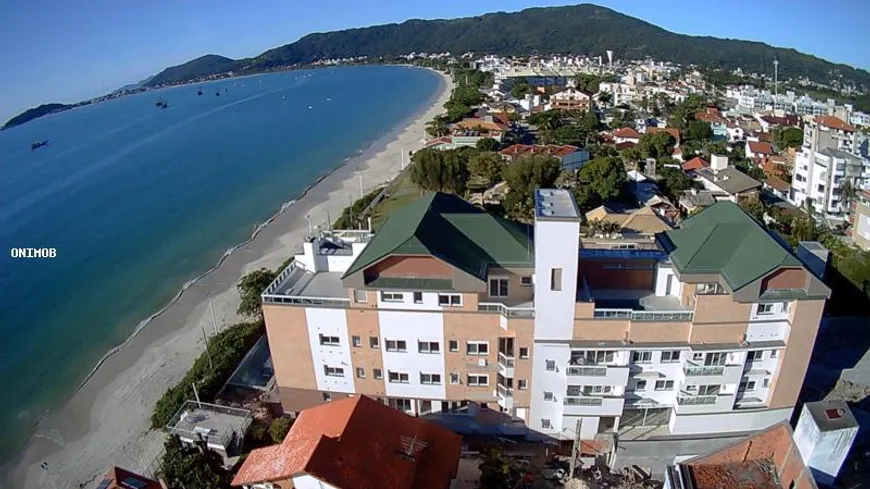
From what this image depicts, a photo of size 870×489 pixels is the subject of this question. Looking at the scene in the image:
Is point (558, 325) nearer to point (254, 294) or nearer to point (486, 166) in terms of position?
point (254, 294)

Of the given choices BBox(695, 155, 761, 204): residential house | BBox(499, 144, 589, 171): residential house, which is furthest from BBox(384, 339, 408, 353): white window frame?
BBox(499, 144, 589, 171): residential house

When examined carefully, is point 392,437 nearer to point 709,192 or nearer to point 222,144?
point 709,192

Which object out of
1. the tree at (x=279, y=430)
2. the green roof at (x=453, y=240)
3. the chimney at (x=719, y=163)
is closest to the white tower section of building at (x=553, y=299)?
the green roof at (x=453, y=240)

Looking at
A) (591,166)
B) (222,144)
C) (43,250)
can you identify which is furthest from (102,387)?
(222,144)

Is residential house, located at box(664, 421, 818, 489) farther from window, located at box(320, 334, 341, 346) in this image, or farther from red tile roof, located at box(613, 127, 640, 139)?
red tile roof, located at box(613, 127, 640, 139)

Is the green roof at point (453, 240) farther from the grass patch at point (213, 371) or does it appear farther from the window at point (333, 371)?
the grass patch at point (213, 371)
